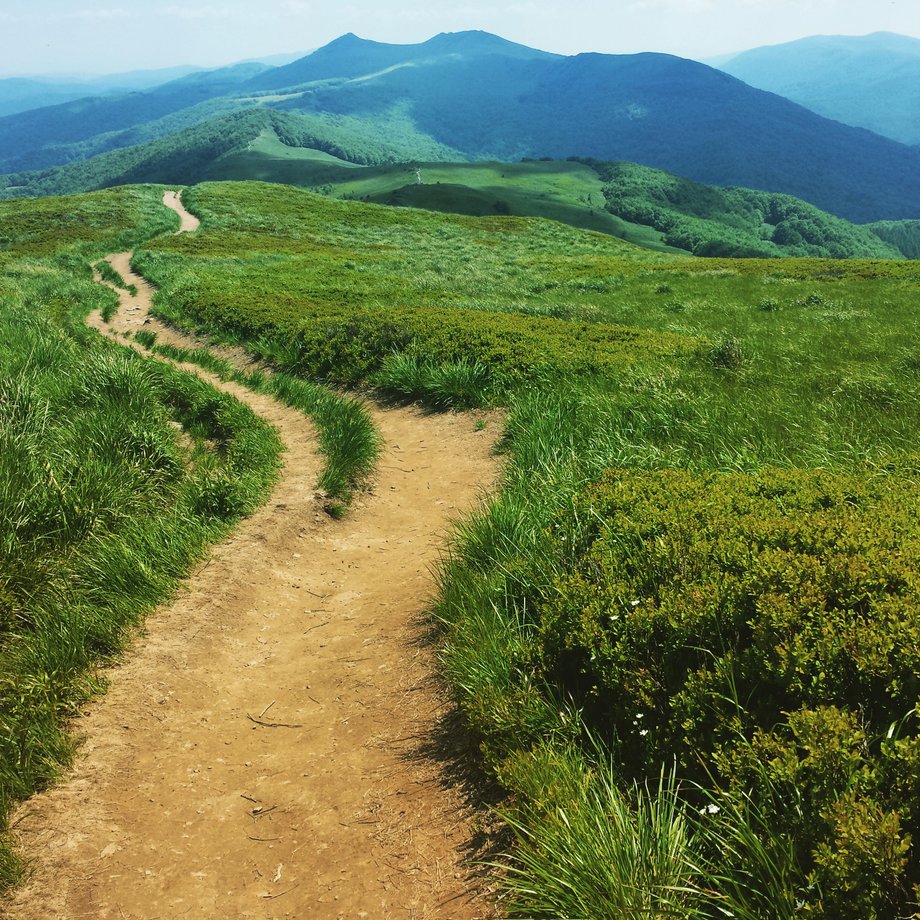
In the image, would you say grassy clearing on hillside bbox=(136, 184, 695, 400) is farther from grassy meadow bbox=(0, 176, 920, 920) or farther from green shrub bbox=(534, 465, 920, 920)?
green shrub bbox=(534, 465, 920, 920)

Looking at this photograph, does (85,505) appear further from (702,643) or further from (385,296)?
(385,296)

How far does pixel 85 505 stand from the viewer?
620 cm

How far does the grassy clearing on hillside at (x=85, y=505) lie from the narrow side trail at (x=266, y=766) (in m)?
0.25

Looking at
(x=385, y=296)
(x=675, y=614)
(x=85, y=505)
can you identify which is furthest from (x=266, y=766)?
(x=385, y=296)

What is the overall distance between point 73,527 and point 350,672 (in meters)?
3.15

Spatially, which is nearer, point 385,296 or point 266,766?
point 266,766

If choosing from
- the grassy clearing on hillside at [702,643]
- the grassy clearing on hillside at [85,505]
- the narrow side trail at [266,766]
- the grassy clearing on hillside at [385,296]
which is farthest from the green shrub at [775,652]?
the grassy clearing on hillside at [385,296]

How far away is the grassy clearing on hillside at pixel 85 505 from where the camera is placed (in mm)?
4328

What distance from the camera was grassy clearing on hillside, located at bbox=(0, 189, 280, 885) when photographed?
4328 millimetres

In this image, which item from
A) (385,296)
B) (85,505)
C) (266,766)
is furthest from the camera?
(385,296)

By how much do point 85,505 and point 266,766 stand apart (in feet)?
11.6

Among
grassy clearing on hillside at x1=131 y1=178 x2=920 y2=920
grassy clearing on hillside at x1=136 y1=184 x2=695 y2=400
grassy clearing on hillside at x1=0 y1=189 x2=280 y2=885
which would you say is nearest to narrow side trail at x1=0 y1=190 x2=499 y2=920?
grassy clearing on hillside at x1=0 y1=189 x2=280 y2=885

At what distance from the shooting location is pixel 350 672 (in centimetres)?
515

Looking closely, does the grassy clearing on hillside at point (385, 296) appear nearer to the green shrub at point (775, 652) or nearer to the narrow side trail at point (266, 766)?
the narrow side trail at point (266, 766)
